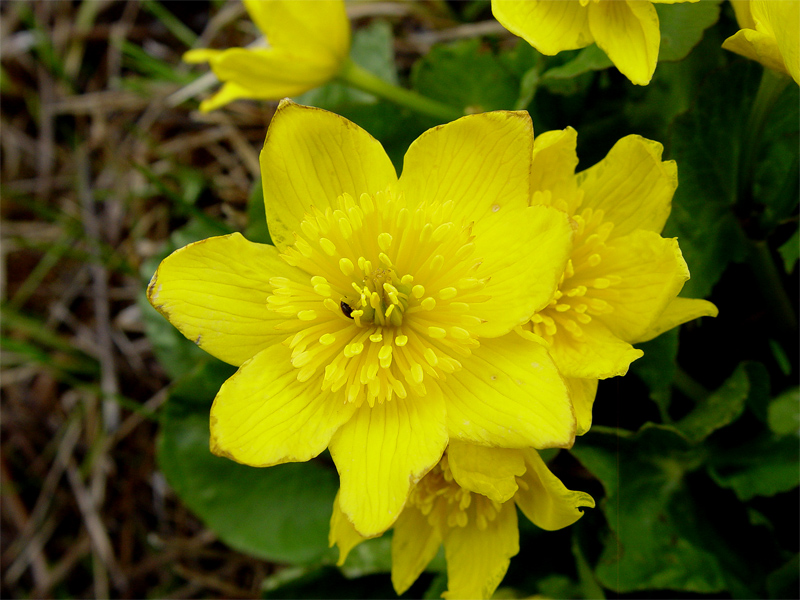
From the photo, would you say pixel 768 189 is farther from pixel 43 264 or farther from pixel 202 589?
pixel 43 264

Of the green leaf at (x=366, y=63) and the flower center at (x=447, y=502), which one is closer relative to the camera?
the flower center at (x=447, y=502)

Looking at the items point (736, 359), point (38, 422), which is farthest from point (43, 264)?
point (736, 359)

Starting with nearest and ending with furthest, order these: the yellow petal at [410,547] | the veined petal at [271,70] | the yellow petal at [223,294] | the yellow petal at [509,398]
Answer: the yellow petal at [509,398]
the yellow petal at [223,294]
the yellow petal at [410,547]
the veined petal at [271,70]

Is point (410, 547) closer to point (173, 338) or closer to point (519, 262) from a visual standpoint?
point (519, 262)

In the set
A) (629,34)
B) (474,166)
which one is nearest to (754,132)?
(629,34)

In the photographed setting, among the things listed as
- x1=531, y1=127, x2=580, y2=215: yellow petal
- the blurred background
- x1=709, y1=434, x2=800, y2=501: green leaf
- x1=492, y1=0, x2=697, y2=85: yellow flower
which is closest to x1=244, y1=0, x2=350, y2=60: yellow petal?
the blurred background

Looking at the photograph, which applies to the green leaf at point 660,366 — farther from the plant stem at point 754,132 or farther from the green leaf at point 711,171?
the plant stem at point 754,132

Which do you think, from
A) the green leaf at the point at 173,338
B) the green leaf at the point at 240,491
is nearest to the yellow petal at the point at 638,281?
the green leaf at the point at 240,491
